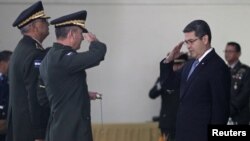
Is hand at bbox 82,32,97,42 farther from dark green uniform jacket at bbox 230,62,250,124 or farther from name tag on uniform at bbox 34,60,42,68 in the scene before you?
dark green uniform jacket at bbox 230,62,250,124

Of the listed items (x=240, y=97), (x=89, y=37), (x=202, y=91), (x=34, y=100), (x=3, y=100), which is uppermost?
(x=89, y=37)

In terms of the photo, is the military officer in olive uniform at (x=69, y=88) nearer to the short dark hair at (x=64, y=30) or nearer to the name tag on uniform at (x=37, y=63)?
the short dark hair at (x=64, y=30)

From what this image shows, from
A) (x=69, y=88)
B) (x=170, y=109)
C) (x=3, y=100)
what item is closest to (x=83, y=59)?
(x=69, y=88)

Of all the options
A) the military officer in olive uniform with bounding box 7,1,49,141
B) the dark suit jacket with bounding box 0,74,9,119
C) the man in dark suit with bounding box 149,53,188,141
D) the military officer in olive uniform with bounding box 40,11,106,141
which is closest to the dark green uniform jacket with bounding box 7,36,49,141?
the military officer in olive uniform with bounding box 7,1,49,141

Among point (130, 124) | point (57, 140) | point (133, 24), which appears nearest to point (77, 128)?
point (57, 140)

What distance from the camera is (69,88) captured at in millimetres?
4438

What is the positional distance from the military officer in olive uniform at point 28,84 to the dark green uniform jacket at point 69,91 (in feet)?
1.15

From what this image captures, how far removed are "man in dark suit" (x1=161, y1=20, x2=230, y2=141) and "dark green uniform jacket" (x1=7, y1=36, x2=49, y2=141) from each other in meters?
1.06

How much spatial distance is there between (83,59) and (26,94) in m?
0.76

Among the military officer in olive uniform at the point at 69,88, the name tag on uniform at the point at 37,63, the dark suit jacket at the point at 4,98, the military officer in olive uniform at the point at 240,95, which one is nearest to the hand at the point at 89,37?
the military officer in olive uniform at the point at 69,88

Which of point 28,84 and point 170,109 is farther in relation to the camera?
point 170,109

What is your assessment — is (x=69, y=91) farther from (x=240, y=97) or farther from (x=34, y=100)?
(x=240, y=97)

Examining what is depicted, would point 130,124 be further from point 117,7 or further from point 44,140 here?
point 44,140

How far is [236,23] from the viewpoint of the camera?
854 centimetres
